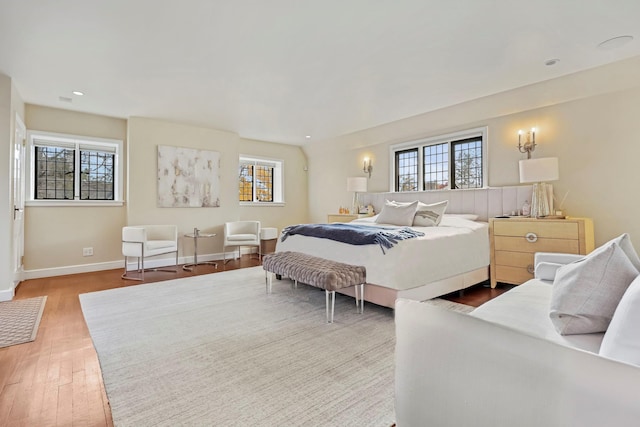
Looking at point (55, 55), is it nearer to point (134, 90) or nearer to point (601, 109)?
point (134, 90)

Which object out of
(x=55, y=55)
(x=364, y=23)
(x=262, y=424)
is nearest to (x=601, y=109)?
(x=364, y=23)

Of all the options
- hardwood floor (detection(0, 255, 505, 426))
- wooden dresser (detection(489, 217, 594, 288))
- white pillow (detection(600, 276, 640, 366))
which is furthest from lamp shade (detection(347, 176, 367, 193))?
white pillow (detection(600, 276, 640, 366))

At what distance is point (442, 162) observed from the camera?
4.82 m

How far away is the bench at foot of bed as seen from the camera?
2.53 meters

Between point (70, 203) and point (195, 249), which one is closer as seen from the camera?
point (70, 203)

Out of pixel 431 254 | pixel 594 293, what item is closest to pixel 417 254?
pixel 431 254

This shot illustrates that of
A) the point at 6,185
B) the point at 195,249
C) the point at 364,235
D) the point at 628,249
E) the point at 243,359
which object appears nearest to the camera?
the point at 628,249

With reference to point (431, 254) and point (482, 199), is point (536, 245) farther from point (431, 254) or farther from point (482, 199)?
point (431, 254)

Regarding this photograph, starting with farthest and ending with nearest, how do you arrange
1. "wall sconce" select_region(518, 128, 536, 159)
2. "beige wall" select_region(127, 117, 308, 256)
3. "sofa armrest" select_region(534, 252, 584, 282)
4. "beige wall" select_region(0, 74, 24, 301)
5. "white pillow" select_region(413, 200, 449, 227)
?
"beige wall" select_region(127, 117, 308, 256)
"white pillow" select_region(413, 200, 449, 227)
"wall sconce" select_region(518, 128, 536, 159)
"beige wall" select_region(0, 74, 24, 301)
"sofa armrest" select_region(534, 252, 584, 282)

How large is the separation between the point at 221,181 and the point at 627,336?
571cm

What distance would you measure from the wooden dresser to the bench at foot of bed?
1.84 metres

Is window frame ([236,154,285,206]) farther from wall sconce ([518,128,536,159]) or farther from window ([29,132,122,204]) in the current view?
wall sconce ([518,128,536,159])

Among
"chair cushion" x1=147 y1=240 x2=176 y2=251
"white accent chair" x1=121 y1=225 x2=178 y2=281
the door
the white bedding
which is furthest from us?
"chair cushion" x1=147 y1=240 x2=176 y2=251

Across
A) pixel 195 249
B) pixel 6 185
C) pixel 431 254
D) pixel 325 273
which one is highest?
pixel 6 185
